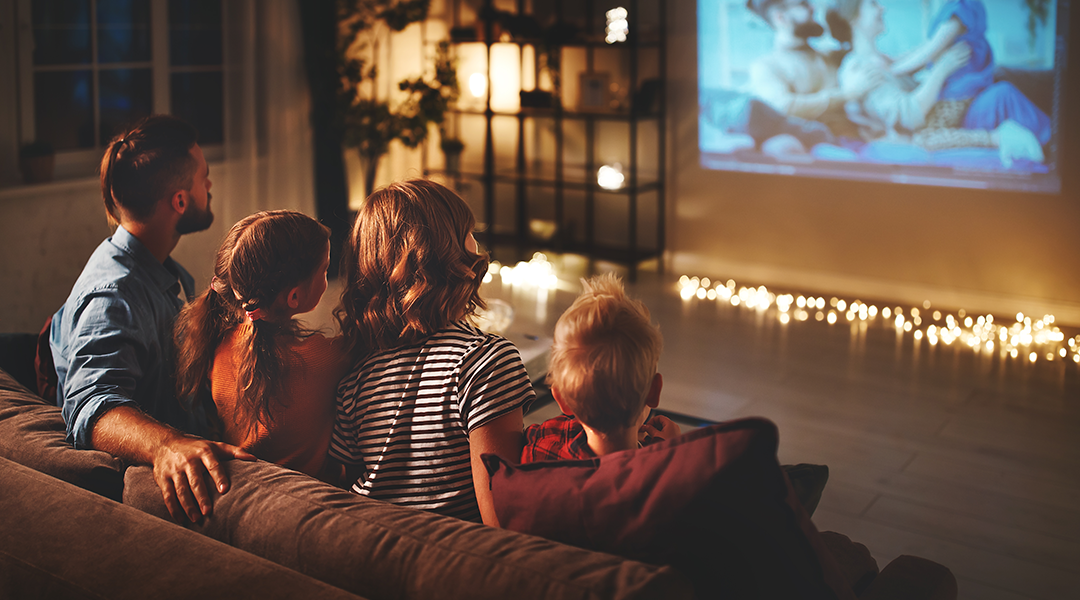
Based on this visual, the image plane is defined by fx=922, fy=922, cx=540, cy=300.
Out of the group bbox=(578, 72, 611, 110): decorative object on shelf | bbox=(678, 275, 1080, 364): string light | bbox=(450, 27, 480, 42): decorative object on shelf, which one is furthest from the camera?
bbox=(450, 27, 480, 42): decorative object on shelf

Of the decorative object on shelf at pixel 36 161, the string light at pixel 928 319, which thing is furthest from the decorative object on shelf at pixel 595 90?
the decorative object on shelf at pixel 36 161

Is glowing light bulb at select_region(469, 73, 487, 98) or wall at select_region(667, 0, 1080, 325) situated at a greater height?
glowing light bulb at select_region(469, 73, 487, 98)

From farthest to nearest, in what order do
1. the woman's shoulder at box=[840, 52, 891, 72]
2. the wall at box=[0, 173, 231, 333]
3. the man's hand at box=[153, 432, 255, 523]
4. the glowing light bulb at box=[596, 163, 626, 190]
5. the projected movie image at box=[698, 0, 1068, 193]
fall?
the glowing light bulb at box=[596, 163, 626, 190]
the woman's shoulder at box=[840, 52, 891, 72]
the projected movie image at box=[698, 0, 1068, 193]
the wall at box=[0, 173, 231, 333]
the man's hand at box=[153, 432, 255, 523]

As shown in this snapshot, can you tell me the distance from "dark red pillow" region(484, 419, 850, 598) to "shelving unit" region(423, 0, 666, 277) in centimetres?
453

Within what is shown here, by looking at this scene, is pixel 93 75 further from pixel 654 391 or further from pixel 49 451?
pixel 654 391

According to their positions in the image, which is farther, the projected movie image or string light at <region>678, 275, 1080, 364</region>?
the projected movie image

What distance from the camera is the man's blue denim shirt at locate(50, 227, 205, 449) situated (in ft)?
4.97

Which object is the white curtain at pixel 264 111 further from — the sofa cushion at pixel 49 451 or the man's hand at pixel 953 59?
Answer: the sofa cushion at pixel 49 451

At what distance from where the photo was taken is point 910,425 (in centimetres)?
329

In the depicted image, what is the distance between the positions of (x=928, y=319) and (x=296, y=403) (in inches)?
156


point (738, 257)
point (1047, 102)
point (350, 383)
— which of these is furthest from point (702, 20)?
point (350, 383)

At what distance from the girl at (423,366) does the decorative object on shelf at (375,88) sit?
4174 millimetres

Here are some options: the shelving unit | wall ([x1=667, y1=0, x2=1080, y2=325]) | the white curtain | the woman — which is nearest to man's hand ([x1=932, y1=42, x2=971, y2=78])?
the woman

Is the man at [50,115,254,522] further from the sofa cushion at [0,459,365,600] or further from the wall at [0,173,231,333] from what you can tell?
the wall at [0,173,231,333]
